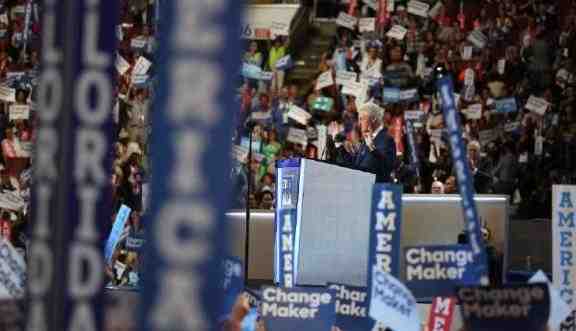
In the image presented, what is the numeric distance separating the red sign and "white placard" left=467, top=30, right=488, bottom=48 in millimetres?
11244

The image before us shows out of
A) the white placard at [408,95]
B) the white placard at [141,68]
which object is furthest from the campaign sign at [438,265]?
the white placard at [141,68]

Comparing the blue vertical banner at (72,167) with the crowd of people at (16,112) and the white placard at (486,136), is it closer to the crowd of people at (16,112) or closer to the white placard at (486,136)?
the crowd of people at (16,112)

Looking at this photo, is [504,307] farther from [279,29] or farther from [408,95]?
[279,29]

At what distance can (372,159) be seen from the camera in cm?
1147

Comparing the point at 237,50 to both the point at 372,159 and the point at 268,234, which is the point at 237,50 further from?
the point at 268,234

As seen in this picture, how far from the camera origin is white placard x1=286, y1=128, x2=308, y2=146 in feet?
59.4

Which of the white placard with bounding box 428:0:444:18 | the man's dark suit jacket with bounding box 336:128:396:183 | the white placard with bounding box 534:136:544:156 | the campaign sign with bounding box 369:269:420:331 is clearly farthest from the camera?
the white placard with bounding box 428:0:444:18

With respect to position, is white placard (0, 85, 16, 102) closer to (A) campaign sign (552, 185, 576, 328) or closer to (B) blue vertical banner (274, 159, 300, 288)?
(B) blue vertical banner (274, 159, 300, 288)

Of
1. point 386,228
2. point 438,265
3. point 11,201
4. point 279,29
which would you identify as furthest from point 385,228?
point 279,29

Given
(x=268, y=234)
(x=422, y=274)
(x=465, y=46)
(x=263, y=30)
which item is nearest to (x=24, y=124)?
(x=263, y=30)

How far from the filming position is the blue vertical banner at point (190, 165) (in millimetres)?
3279

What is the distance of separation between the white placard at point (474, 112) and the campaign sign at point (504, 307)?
457 inches

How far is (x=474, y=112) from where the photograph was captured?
1791cm

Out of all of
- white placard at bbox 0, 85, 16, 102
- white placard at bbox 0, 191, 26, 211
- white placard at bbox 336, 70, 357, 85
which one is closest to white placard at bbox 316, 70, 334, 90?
white placard at bbox 336, 70, 357, 85
